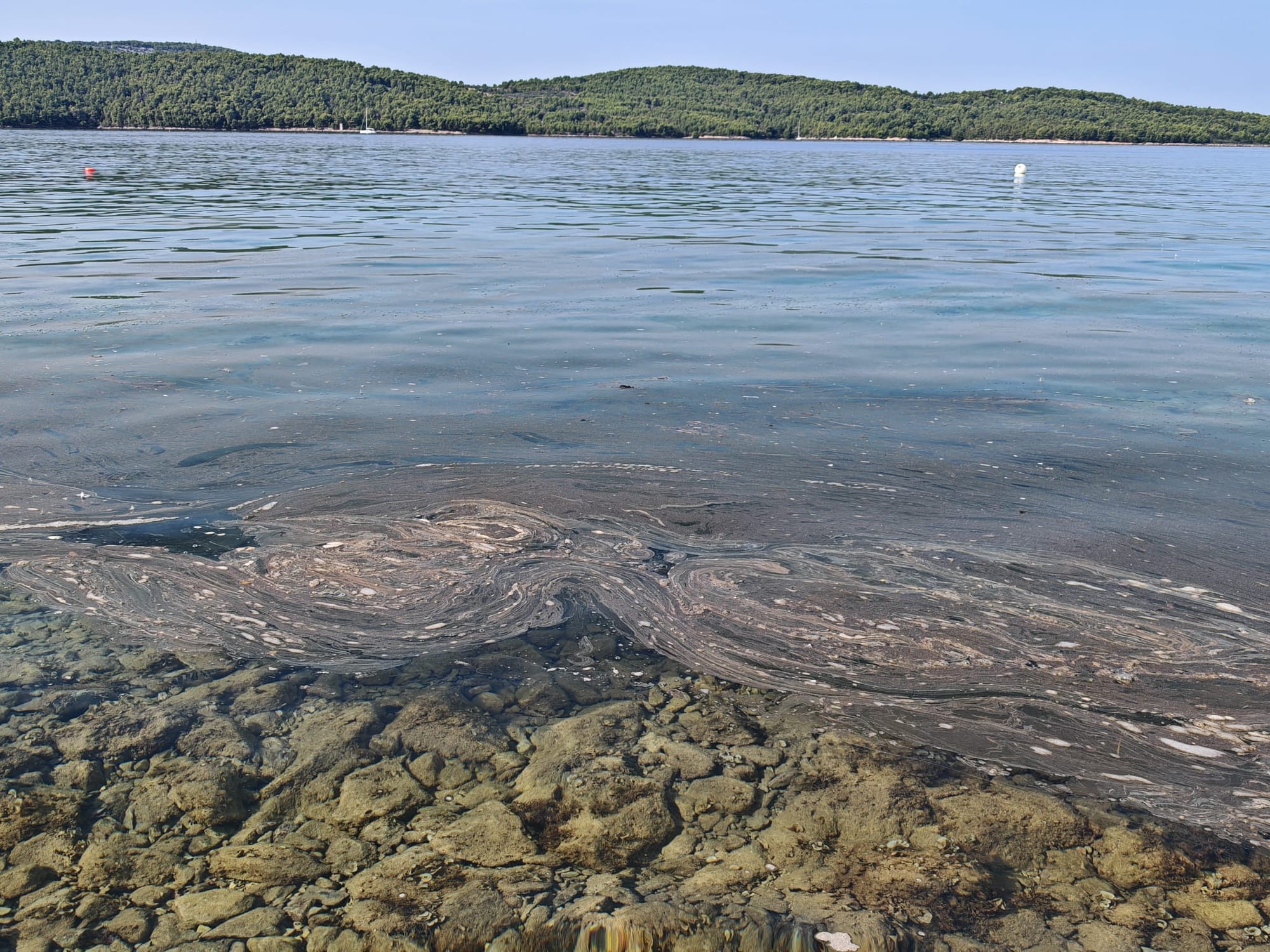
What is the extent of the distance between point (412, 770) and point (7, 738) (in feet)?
3.83

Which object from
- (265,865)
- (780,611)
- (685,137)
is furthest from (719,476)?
(685,137)

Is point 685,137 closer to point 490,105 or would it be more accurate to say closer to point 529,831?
point 490,105

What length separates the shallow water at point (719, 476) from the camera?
3.61m

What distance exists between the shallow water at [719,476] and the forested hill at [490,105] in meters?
109

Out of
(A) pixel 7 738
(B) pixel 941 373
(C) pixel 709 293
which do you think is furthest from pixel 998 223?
(A) pixel 7 738

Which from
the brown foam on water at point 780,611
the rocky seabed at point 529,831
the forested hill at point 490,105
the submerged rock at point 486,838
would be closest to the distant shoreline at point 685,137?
the forested hill at point 490,105

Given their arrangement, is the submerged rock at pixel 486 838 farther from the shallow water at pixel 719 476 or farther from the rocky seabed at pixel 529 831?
the shallow water at pixel 719 476

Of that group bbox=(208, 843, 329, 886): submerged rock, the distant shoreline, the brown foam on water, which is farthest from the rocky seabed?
the distant shoreline

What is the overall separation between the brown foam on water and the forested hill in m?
113

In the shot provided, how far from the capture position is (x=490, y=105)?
431 ft

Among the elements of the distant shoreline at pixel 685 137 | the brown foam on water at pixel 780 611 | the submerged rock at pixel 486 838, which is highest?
the distant shoreline at pixel 685 137

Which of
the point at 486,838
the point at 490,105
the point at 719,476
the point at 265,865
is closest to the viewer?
the point at 265,865

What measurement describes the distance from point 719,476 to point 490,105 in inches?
5324

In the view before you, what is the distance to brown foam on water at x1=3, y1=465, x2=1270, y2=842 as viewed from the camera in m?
3.20
